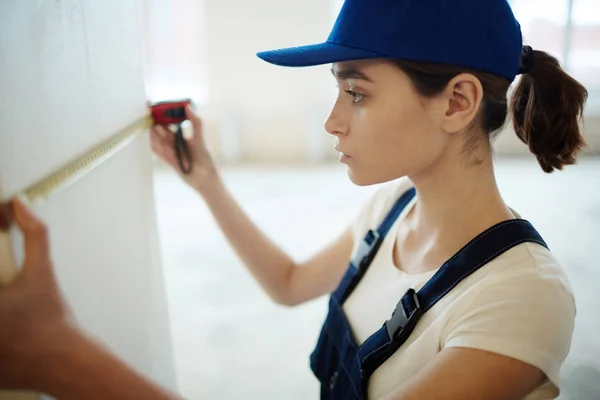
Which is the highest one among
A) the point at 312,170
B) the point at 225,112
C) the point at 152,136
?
the point at 152,136

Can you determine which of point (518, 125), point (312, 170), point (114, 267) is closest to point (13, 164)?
point (114, 267)

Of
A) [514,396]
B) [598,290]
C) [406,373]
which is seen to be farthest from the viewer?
[598,290]

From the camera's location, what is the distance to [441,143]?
2.86 ft

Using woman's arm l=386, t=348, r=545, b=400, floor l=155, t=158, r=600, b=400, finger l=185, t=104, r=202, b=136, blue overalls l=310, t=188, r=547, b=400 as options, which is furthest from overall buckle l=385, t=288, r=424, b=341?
floor l=155, t=158, r=600, b=400

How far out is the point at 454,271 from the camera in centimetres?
83

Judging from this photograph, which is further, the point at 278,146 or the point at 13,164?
the point at 278,146

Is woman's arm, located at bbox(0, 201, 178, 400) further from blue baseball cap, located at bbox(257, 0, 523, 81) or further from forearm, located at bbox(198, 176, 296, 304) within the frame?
forearm, located at bbox(198, 176, 296, 304)

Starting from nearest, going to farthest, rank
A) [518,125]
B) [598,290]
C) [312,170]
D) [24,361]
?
[24,361], [518,125], [598,290], [312,170]

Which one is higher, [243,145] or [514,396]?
[514,396]

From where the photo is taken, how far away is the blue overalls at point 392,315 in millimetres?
826

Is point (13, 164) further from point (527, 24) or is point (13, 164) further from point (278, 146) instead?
point (527, 24)

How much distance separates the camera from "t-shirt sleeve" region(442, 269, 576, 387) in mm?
717

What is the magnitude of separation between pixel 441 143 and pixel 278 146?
3.11 meters

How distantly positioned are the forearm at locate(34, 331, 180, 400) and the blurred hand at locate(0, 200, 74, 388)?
0.04 ft
